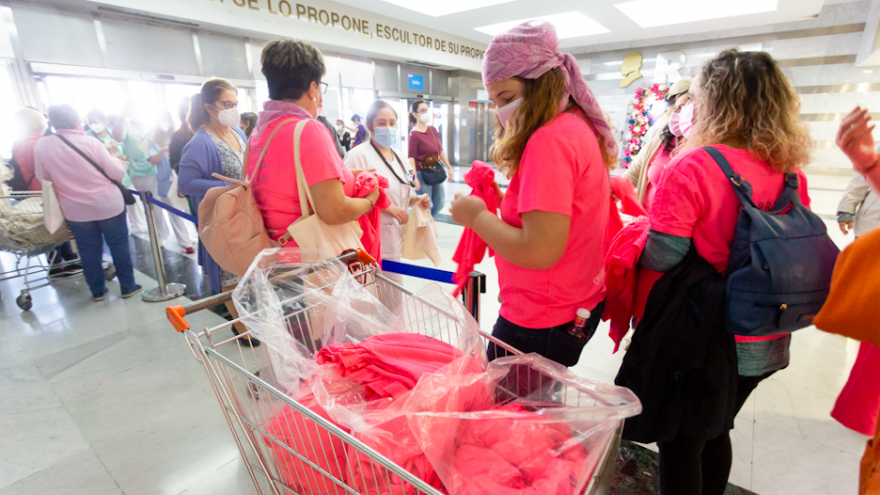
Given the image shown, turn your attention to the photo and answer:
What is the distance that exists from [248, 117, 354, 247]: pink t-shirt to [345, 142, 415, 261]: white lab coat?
1.10 m

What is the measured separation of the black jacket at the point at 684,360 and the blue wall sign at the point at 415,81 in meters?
12.0

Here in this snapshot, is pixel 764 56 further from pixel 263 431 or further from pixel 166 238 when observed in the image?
pixel 166 238

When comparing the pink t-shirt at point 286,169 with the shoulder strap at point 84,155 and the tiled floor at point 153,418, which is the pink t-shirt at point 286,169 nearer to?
the tiled floor at point 153,418

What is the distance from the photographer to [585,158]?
110cm

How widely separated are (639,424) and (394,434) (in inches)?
32.7

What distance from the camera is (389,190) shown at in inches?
119

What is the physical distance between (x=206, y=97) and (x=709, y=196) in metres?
2.89

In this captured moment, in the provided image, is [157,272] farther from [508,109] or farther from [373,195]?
[508,109]

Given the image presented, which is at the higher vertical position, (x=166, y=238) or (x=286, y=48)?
(x=286, y=48)

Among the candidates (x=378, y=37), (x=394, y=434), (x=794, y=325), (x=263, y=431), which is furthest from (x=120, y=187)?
(x=378, y=37)

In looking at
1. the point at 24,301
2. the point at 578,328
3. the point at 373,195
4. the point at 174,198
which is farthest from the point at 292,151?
the point at 174,198

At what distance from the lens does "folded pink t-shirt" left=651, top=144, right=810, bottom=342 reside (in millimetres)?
1098

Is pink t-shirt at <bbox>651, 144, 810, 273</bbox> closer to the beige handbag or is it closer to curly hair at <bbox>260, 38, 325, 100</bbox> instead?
the beige handbag

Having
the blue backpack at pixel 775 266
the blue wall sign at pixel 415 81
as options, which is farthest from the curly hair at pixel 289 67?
the blue wall sign at pixel 415 81
